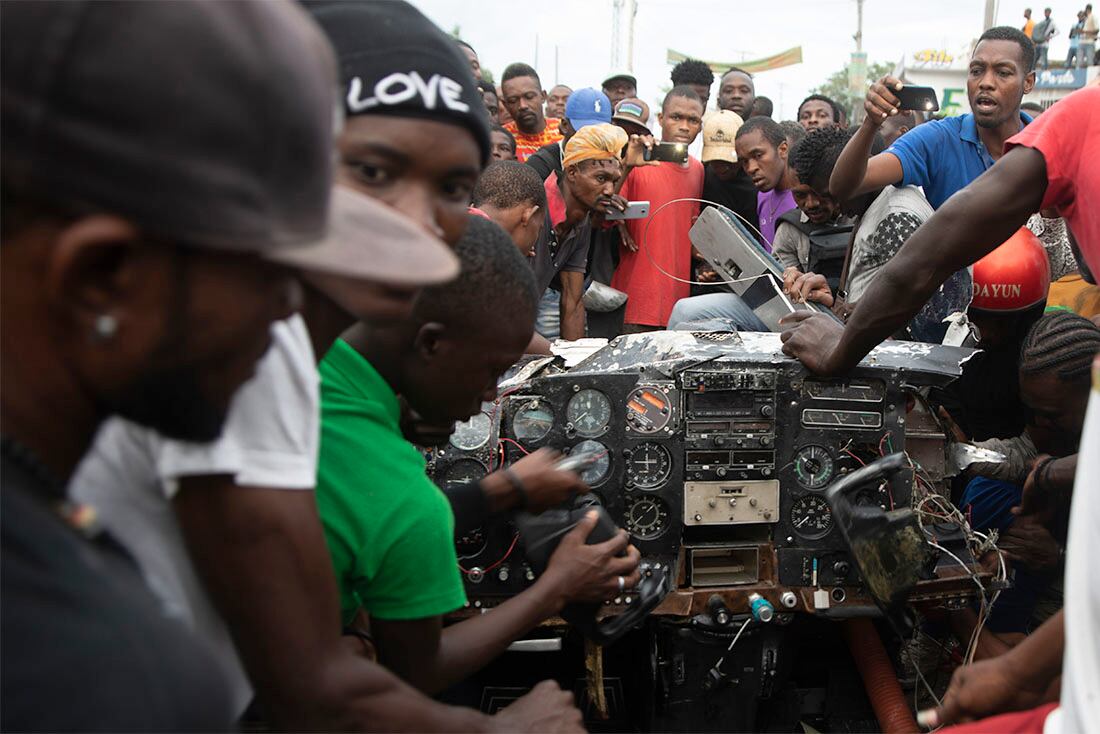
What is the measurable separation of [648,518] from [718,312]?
1.22 meters

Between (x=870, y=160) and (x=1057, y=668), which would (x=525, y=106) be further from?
(x=1057, y=668)

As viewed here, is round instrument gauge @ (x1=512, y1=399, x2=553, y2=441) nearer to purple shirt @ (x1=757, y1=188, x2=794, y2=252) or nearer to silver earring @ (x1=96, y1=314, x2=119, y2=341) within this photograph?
silver earring @ (x1=96, y1=314, x2=119, y2=341)

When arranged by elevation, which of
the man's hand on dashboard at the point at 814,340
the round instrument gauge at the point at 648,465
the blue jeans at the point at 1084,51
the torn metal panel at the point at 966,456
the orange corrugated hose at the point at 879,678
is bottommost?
the orange corrugated hose at the point at 879,678

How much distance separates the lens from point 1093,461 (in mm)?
1444

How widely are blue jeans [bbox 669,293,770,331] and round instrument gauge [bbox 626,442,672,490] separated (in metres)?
0.86

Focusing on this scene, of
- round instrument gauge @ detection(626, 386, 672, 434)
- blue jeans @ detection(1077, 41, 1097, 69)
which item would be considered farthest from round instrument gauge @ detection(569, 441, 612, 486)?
blue jeans @ detection(1077, 41, 1097, 69)

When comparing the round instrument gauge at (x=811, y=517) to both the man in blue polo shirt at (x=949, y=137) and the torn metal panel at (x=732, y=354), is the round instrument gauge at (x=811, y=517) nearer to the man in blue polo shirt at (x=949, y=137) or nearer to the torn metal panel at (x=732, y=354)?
the torn metal panel at (x=732, y=354)

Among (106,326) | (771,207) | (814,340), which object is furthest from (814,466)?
(771,207)

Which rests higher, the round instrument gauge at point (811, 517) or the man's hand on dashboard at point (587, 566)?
the man's hand on dashboard at point (587, 566)

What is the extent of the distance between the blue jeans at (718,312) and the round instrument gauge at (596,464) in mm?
945

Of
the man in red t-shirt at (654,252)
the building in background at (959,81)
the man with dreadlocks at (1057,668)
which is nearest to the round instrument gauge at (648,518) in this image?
the man with dreadlocks at (1057,668)

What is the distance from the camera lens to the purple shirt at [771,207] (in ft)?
20.3

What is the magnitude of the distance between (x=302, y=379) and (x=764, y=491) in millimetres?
2343

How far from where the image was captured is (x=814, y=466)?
344 cm
